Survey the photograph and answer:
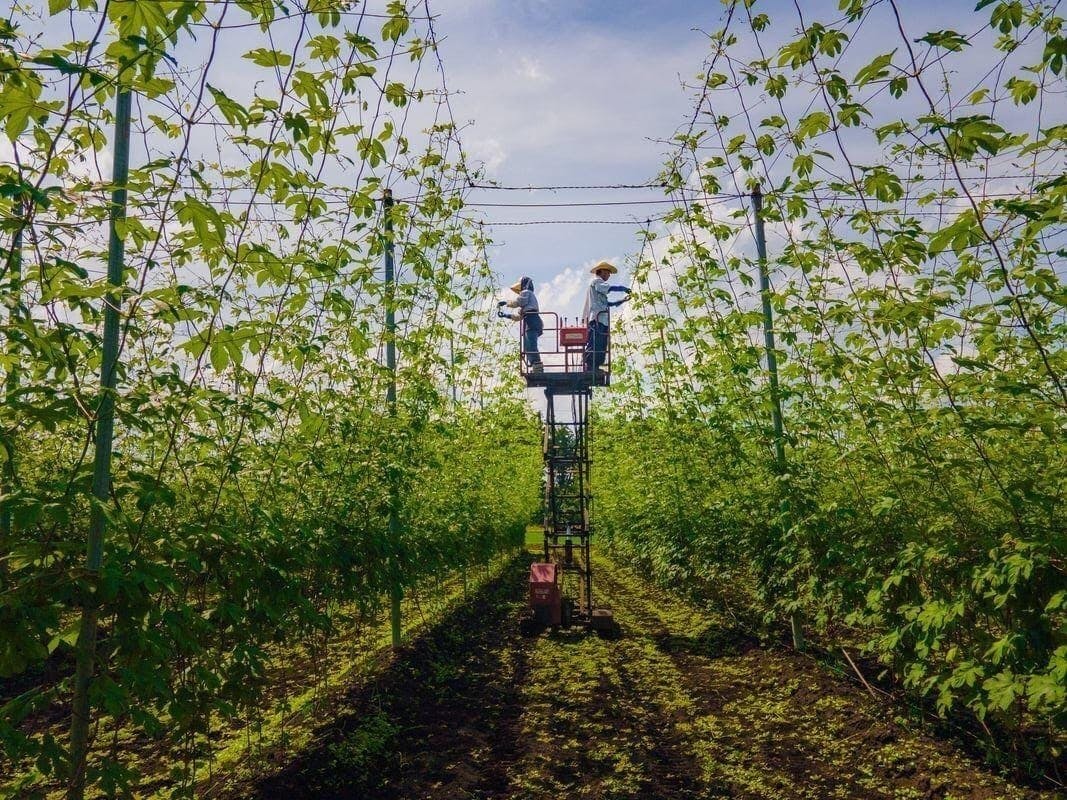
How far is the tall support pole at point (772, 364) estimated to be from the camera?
5702 millimetres

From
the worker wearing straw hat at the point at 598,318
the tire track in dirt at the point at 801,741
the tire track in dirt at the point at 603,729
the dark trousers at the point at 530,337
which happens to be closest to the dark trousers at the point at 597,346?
the worker wearing straw hat at the point at 598,318

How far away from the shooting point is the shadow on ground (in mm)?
4066

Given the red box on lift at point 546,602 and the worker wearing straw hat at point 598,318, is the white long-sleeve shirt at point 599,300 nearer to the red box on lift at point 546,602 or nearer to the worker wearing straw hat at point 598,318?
the worker wearing straw hat at point 598,318

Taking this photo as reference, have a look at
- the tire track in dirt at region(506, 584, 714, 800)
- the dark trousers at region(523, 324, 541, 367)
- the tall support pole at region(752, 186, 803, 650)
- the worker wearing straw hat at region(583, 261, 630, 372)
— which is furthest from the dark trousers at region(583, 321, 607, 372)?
the tire track in dirt at region(506, 584, 714, 800)

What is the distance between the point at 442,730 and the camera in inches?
203

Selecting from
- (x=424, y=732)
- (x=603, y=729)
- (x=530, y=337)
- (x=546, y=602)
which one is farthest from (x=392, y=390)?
(x=530, y=337)

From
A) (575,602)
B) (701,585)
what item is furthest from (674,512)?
(575,602)

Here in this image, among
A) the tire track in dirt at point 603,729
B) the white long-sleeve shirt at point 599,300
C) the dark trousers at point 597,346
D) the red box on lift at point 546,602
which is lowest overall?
the tire track in dirt at point 603,729

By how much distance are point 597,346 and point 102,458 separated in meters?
8.51

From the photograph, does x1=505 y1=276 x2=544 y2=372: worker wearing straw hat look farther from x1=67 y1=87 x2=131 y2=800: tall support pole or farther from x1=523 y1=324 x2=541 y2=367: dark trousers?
x1=67 y1=87 x2=131 y2=800: tall support pole

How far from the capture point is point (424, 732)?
5.09m

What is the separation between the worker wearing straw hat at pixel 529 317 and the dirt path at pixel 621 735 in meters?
4.51

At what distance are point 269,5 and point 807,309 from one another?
371cm

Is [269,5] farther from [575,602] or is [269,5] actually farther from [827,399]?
[575,602]
